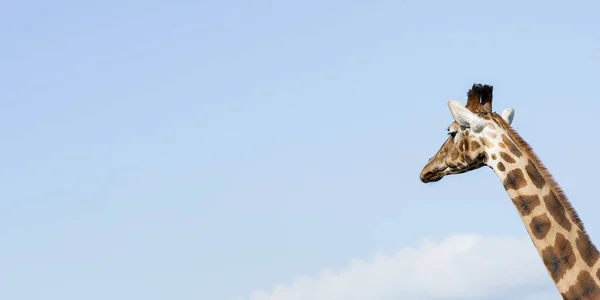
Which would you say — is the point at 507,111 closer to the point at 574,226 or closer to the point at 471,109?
the point at 471,109

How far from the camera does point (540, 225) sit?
14078 millimetres

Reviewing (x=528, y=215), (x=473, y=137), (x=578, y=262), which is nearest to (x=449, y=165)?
(x=473, y=137)

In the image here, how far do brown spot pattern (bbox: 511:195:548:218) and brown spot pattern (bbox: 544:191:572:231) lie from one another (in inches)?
5.7

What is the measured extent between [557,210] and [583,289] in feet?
3.82

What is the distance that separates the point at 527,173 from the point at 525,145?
424mm

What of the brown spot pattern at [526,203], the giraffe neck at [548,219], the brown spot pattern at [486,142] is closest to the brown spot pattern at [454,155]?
the brown spot pattern at [486,142]

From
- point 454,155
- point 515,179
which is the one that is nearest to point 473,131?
→ point 454,155

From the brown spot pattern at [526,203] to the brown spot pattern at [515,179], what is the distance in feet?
0.56

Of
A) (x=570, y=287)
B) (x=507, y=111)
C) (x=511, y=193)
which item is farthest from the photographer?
(x=507, y=111)

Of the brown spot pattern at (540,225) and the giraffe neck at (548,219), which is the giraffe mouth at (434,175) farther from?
the brown spot pattern at (540,225)

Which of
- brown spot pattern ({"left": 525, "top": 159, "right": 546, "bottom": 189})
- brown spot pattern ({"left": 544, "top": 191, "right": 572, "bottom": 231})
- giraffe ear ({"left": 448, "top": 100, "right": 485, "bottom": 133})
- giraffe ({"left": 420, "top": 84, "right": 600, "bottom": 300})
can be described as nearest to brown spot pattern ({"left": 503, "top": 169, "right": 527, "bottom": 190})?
giraffe ({"left": 420, "top": 84, "right": 600, "bottom": 300})

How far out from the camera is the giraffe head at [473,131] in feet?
48.6

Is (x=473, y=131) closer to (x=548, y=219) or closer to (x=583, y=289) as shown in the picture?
(x=548, y=219)

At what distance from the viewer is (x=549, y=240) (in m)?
13.9
